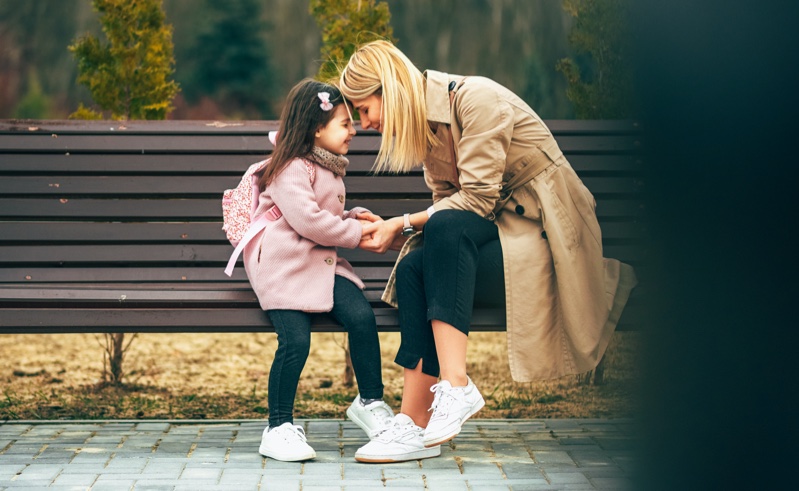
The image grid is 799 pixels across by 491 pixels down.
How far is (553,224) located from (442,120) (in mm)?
517

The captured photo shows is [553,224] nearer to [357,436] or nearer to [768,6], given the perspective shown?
[357,436]

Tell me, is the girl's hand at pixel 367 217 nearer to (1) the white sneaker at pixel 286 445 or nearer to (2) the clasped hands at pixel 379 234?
(2) the clasped hands at pixel 379 234

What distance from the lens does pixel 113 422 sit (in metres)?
4.25

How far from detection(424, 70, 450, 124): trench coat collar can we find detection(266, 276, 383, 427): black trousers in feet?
2.20

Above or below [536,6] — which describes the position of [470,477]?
below

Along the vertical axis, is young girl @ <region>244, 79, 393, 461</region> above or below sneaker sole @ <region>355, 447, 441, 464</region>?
above

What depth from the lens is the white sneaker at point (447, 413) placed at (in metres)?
3.46

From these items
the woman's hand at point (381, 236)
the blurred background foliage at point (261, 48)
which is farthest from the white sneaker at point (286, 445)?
the blurred background foliage at point (261, 48)

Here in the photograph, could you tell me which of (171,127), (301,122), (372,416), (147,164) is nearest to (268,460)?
(372,416)

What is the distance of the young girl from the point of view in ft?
11.9

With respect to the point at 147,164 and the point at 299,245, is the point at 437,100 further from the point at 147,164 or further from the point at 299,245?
the point at 147,164

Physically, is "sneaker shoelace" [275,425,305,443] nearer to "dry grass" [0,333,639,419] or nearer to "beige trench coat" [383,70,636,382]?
"beige trench coat" [383,70,636,382]

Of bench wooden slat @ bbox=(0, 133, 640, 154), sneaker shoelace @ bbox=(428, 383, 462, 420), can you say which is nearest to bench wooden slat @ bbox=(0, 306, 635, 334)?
sneaker shoelace @ bbox=(428, 383, 462, 420)

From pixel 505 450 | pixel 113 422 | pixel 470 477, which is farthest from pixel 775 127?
pixel 113 422
